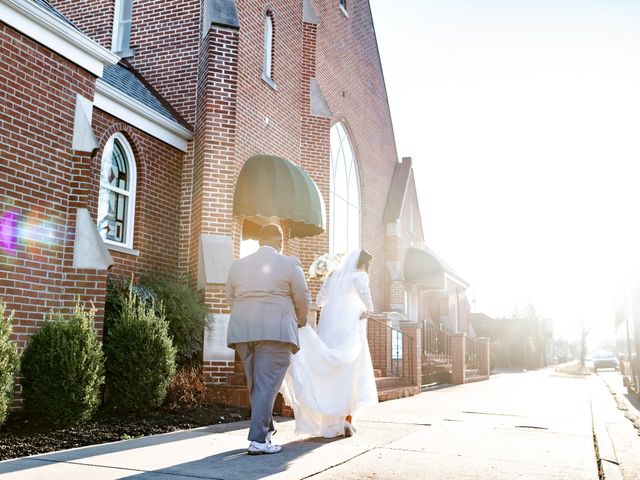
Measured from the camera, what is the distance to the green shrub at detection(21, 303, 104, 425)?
6.49 meters

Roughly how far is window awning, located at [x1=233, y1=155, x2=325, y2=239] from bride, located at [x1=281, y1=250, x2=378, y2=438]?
404 centimetres

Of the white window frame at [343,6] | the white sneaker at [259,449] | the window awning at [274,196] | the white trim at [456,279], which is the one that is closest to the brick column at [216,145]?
the window awning at [274,196]

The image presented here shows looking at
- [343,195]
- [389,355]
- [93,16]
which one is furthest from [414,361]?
[93,16]

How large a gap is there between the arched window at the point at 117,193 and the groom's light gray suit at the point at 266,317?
487 centimetres

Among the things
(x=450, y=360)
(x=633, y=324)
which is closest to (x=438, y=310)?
(x=450, y=360)

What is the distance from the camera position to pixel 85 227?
26.1 ft

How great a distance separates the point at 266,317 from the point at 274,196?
601 centimetres

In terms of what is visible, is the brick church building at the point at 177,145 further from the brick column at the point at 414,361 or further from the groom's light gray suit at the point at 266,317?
the groom's light gray suit at the point at 266,317

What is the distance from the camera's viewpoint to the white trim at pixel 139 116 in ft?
31.5

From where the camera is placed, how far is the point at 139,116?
1035cm

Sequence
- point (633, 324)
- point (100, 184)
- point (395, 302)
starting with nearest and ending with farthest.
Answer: point (100, 184) < point (633, 324) < point (395, 302)

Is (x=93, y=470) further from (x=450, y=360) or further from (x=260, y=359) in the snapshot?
(x=450, y=360)

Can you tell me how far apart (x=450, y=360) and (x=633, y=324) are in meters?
5.56

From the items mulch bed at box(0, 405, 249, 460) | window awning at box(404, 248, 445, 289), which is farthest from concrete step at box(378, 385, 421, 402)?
window awning at box(404, 248, 445, 289)
